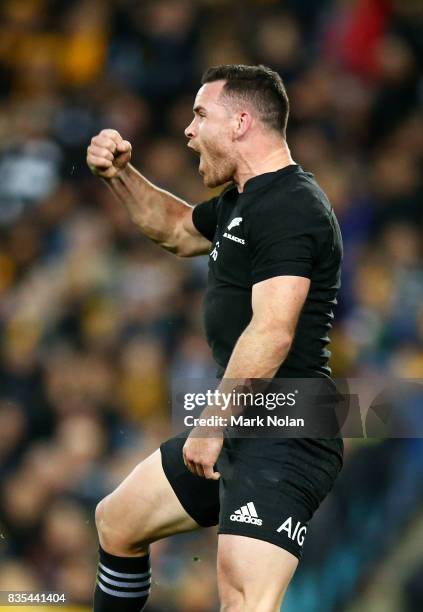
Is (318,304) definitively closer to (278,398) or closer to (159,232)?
(278,398)

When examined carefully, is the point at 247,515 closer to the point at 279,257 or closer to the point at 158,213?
the point at 279,257

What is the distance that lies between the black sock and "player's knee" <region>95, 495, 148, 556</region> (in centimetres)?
3

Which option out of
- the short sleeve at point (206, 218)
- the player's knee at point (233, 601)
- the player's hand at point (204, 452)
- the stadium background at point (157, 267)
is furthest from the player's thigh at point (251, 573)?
the stadium background at point (157, 267)

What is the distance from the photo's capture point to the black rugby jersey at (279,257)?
115 inches

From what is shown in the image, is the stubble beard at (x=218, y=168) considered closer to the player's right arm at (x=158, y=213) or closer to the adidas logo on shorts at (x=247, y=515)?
the player's right arm at (x=158, y=213)

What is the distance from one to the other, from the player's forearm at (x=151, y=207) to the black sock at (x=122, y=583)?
1.08m

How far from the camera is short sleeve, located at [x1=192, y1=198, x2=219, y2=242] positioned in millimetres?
3533

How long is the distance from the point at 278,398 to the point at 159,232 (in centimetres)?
89

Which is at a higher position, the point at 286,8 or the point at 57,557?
the point at 286,8

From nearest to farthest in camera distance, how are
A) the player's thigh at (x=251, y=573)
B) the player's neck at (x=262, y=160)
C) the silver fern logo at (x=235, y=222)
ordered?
the player's thigh at (x=251, y=573)
the silver fern logo at (x=235, y=222)
the player's neck at (x=262, y=160)

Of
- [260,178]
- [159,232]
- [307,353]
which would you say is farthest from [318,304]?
[159,232]

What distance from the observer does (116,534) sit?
323 centimetres

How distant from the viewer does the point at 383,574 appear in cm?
466

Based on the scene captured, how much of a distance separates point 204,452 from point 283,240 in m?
0.61
